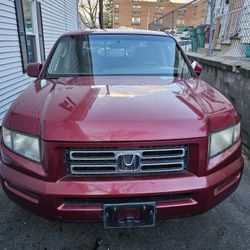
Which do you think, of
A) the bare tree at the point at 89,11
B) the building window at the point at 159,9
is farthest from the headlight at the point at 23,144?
the building window at the point at 159,9

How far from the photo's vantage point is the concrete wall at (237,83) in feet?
14.1

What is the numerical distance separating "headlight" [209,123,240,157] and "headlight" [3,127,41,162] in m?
1.18

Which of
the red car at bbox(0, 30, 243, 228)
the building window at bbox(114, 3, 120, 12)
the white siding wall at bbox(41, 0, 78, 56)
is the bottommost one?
the red car at bbox(0, 30, 243, 228)

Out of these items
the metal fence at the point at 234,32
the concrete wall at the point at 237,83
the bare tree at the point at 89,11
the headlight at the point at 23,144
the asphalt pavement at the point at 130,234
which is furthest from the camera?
the bare tree at the point at 89,11

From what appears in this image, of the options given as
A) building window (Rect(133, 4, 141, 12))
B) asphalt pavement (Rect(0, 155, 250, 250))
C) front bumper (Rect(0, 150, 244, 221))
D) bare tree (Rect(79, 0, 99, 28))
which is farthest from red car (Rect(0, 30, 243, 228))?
building window (Rect(133, 4, 141, 12))

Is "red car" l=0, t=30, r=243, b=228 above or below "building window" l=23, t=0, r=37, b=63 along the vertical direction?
below

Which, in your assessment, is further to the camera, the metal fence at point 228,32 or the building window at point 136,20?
the building window at point 136,20

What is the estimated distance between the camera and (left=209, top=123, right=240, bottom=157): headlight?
207cm

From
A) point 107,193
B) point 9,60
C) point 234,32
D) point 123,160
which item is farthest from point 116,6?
point 107,193

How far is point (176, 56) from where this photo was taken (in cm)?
347

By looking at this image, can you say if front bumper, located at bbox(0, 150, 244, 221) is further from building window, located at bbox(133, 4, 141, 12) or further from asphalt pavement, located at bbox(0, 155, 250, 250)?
building window, located at bbox(133, 4, 141, 12)

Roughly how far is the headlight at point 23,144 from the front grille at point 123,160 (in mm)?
236

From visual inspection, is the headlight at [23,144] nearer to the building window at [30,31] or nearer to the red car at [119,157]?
the red car at [119,157]

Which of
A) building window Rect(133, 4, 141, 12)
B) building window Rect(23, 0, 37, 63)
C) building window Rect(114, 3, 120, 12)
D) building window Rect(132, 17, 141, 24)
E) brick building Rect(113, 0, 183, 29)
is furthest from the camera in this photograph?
building window Rect(133, 4, 141, 12)
